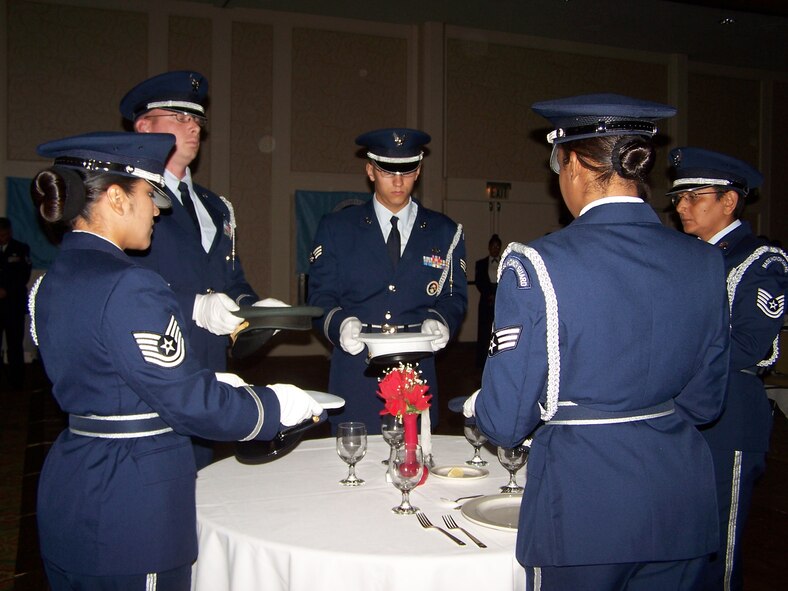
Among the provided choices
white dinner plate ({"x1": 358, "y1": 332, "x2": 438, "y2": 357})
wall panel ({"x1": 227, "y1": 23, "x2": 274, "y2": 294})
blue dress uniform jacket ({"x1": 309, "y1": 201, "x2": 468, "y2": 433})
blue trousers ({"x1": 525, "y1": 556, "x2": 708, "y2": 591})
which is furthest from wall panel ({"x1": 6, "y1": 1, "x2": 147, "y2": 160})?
blue trousers ({"x1": 525, "y1": 556, "x2": 708, "y2": 591})

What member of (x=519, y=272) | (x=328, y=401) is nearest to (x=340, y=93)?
(x=328, y=401)

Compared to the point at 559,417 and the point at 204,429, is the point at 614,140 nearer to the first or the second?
the point at 559,417

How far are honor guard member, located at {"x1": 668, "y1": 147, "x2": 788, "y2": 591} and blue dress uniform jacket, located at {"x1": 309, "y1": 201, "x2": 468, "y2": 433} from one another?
0.99 metres

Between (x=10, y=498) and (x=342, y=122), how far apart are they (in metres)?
7.00

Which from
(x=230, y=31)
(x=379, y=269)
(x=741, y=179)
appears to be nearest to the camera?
(x=741, y=179)

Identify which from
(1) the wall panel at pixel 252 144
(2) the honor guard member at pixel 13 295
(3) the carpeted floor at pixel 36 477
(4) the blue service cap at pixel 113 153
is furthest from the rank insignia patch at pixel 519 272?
(1) the wall panel at pixel 252 144

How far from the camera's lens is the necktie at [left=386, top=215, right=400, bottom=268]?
2.99 meters

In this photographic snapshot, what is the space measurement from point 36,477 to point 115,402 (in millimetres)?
3562

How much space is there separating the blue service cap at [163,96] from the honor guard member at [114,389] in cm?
95

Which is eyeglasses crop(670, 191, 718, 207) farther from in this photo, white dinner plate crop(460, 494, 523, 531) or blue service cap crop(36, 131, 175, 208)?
blue service cap crop(36, 131, 175, 208)

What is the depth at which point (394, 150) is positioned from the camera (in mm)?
2852

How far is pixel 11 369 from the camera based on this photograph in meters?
7.34

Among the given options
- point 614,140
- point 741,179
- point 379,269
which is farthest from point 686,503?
point 379,269

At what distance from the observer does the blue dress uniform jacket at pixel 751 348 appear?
2.37 meters
